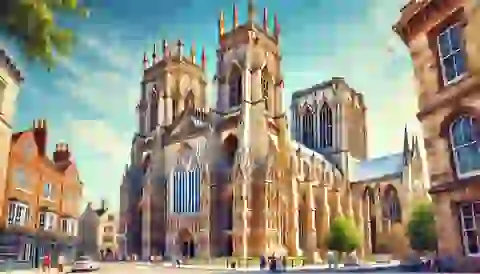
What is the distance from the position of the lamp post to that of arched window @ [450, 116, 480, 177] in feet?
1.84

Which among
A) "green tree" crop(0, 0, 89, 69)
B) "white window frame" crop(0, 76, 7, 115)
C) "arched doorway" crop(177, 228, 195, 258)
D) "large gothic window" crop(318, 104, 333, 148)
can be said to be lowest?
"arched doorway" crop(177, 228, 195, 258)

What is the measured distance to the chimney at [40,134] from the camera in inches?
232

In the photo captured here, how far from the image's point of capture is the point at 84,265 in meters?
6.48

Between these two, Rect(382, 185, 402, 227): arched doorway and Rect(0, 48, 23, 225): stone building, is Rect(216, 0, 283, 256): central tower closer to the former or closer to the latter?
Rect(382, 185, 402, 227): arched doorway

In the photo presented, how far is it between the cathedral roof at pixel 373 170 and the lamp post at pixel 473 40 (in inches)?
653

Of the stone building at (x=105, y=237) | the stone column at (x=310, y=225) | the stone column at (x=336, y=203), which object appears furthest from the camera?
the stone column at (x=336, y=203)

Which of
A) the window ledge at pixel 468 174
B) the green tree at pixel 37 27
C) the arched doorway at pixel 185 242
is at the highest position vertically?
the green tree at pixel 37 27

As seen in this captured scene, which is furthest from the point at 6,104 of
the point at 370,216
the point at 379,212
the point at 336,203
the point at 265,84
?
the point at 379,212

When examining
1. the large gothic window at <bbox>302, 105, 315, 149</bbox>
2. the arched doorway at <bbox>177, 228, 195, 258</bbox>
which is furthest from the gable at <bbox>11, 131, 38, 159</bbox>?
the large gothic window at <bbox>302, 105, 315, 149</bbox>

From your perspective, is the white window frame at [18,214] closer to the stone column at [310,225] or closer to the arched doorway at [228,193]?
the arched doorway at [228,193]

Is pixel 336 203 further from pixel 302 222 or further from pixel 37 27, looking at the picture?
pixel 37 27

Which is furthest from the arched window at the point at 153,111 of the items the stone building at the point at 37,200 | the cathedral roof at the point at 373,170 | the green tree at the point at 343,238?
the stone building at the point at 37,200

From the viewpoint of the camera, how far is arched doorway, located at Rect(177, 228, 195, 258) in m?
→ 19.6

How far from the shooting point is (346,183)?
2425 centimetres
